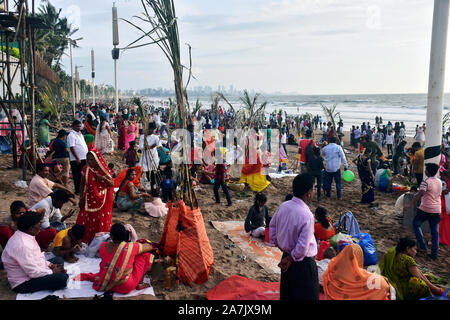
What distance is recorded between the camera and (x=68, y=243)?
4105 mm

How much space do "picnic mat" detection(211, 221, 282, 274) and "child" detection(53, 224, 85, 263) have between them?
222 cm

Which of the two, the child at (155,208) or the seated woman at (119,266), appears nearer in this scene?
the seated woman at (119,266)

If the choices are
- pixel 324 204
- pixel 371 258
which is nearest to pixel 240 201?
pixel 324 204

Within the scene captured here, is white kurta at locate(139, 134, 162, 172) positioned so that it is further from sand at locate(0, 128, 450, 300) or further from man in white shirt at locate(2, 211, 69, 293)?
man in white shirt at locate(2, 211, 69, 293)

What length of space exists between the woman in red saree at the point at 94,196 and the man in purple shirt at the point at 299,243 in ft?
8.80

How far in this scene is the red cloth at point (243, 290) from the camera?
139 inches

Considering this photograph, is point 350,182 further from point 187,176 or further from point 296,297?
point 296,297

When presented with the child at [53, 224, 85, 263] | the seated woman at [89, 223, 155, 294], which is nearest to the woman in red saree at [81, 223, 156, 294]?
the seated woman at [89, 223, 155, 294]

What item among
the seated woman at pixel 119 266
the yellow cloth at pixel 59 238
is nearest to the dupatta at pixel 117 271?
the seated woman at pixel 119 266

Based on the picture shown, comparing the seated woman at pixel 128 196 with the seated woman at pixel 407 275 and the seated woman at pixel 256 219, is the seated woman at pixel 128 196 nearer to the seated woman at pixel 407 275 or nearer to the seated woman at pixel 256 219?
the seated woman at pixel 256 219

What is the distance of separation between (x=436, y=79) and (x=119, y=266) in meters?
5.39

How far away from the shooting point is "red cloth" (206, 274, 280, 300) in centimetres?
352

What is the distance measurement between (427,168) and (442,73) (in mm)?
1754

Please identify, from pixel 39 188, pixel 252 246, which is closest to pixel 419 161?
pixel 252 246
